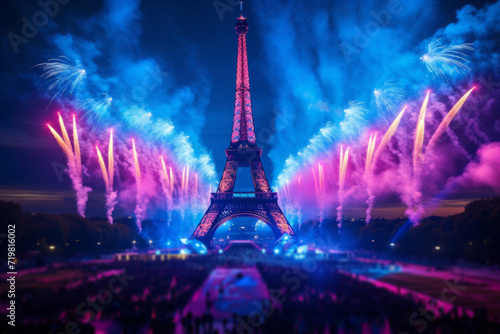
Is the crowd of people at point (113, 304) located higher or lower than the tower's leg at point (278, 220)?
lower

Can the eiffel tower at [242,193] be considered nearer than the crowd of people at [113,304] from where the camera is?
No

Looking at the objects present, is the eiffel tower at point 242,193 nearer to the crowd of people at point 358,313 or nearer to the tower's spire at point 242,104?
the tower's spire at point 242,104

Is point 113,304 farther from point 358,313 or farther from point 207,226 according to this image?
point 207,226

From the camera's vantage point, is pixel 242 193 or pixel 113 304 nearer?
pixel 113 304

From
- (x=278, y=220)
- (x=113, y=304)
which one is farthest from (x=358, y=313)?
(x=278, y=220)

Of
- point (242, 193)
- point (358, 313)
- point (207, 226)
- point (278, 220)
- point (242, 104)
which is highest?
point (242, 104)

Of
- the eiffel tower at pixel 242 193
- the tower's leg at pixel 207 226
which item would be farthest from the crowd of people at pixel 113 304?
the eiffel tower at pixel 242 193

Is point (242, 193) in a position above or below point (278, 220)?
above

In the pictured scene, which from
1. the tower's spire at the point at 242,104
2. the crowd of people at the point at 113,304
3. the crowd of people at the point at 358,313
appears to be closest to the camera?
the crowd of people at the point at 358,313
